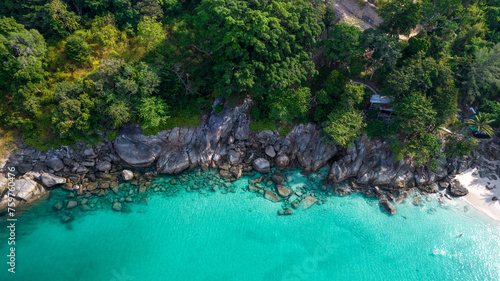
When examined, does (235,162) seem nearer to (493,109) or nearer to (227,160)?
(227,160)

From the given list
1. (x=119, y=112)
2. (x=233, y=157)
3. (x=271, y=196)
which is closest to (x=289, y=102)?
(x=233, y=157)

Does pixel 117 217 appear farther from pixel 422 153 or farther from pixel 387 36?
pixel 387 36

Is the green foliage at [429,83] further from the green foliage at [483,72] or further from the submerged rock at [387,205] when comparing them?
the submerged rock at [387,205]

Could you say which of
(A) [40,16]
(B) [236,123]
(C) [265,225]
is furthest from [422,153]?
(A) [40,16]

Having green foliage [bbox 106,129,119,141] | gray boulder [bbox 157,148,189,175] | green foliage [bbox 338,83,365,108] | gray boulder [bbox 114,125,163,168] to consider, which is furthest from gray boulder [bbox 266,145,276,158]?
green foliage [bbox 106,129,119,141]

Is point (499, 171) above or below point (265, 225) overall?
above

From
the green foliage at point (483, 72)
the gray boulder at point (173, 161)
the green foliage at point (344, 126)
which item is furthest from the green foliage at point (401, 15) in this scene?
the gray boulder at point (173, 161)
